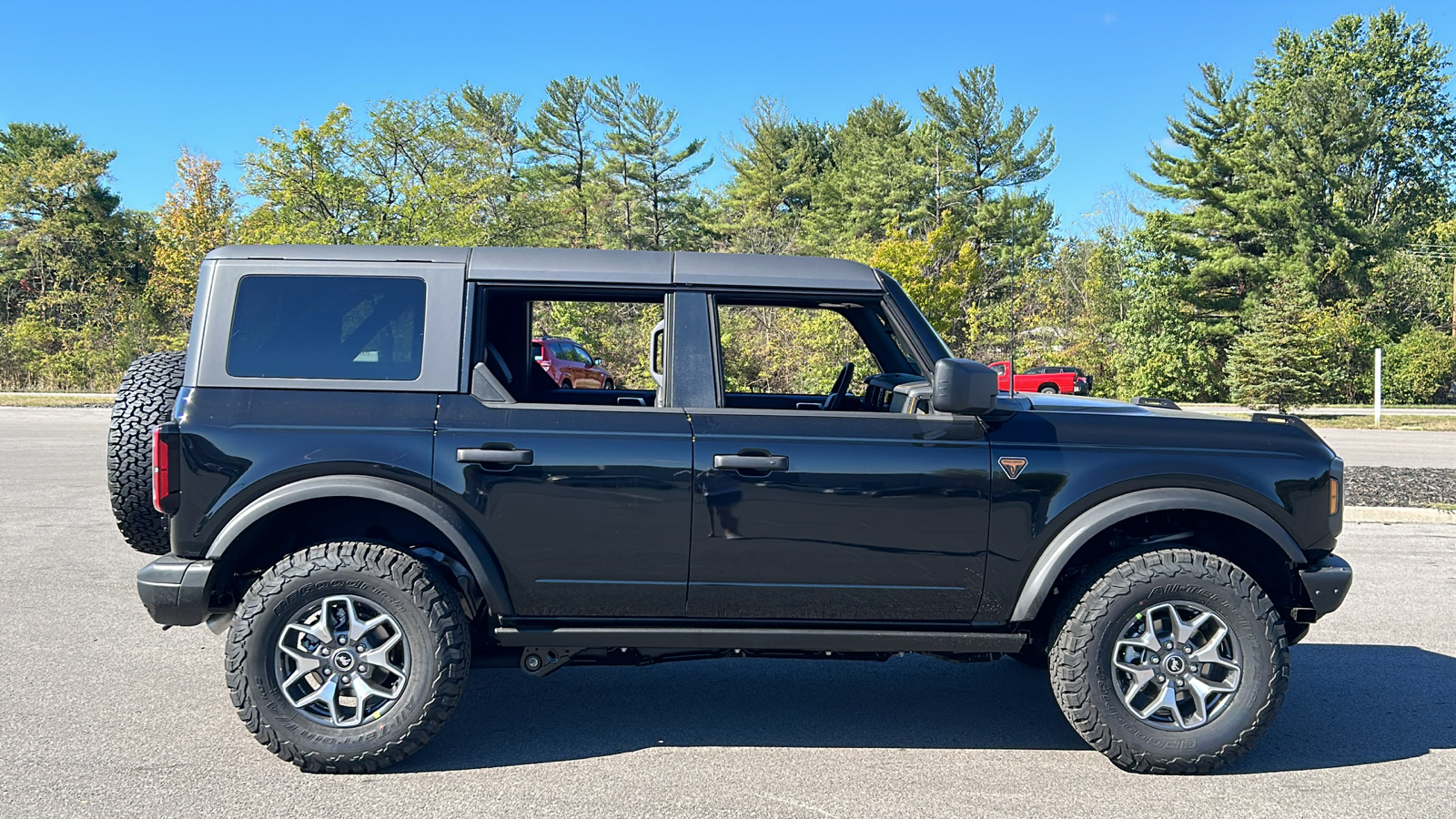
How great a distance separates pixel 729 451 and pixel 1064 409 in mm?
1507

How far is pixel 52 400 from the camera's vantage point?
2856 cm

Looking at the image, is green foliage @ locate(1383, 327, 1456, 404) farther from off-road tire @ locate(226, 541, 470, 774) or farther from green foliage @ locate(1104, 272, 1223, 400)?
off-road tire @ locate(226, 541, 470, 774)

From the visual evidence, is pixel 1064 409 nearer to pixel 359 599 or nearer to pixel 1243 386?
pixel 359 599

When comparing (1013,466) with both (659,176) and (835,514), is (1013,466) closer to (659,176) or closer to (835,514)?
(835,514)

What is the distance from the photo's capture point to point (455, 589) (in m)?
3.90

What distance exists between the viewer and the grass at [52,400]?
27069 millimetres

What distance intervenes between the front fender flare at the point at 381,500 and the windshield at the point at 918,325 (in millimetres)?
1892

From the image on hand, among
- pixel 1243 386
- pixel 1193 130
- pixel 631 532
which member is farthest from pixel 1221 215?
pixel 631 532

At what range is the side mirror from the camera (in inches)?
141

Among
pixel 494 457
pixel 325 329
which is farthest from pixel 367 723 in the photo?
pixel 325 329

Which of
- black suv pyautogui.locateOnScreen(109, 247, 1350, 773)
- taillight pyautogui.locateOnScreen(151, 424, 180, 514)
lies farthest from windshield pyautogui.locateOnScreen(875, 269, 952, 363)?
taillight pyautogui.locateOnScreen(151, 424, 180, 514)

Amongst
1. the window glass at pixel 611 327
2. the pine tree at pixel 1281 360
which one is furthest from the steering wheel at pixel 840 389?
the pine tree at pixel 1281 360

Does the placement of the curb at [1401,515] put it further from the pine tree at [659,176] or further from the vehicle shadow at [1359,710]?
the pine tree at [659,176]

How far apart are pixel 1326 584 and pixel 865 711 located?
1.96m
